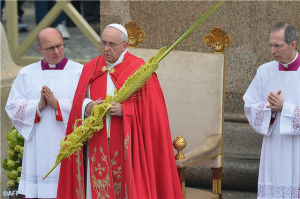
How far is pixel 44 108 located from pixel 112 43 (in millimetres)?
983

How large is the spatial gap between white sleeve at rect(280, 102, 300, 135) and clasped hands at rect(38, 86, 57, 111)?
191 centimetres

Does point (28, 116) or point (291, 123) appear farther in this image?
point (28, 116)

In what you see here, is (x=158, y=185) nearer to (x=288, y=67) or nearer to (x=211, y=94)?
(x=211, y=94)

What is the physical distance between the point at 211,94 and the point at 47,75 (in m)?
1.49

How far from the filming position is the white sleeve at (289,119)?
4.21 m

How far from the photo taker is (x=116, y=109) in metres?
4.04

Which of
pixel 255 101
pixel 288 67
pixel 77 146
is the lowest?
pixel 77 146

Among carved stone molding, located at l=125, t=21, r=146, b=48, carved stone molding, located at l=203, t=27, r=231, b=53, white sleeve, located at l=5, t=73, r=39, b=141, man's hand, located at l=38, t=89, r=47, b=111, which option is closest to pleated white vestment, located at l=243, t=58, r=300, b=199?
carved stone molding, located at l=203, t=27, r=231, b=53

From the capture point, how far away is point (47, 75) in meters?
4.82

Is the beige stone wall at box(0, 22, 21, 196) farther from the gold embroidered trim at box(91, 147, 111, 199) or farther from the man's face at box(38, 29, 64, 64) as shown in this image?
the gold embroidered trim at box(91, 147, 111, 199)

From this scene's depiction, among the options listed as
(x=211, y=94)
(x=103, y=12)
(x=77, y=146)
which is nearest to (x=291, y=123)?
(x=211, y=94)

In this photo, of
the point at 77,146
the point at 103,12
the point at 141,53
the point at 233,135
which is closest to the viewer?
the point at 77,146

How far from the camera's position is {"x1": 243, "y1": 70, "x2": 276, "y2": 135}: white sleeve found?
14.2 ft

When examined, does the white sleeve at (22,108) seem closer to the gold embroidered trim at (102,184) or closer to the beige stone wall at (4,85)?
the gold embroidered trim at (102,184)
